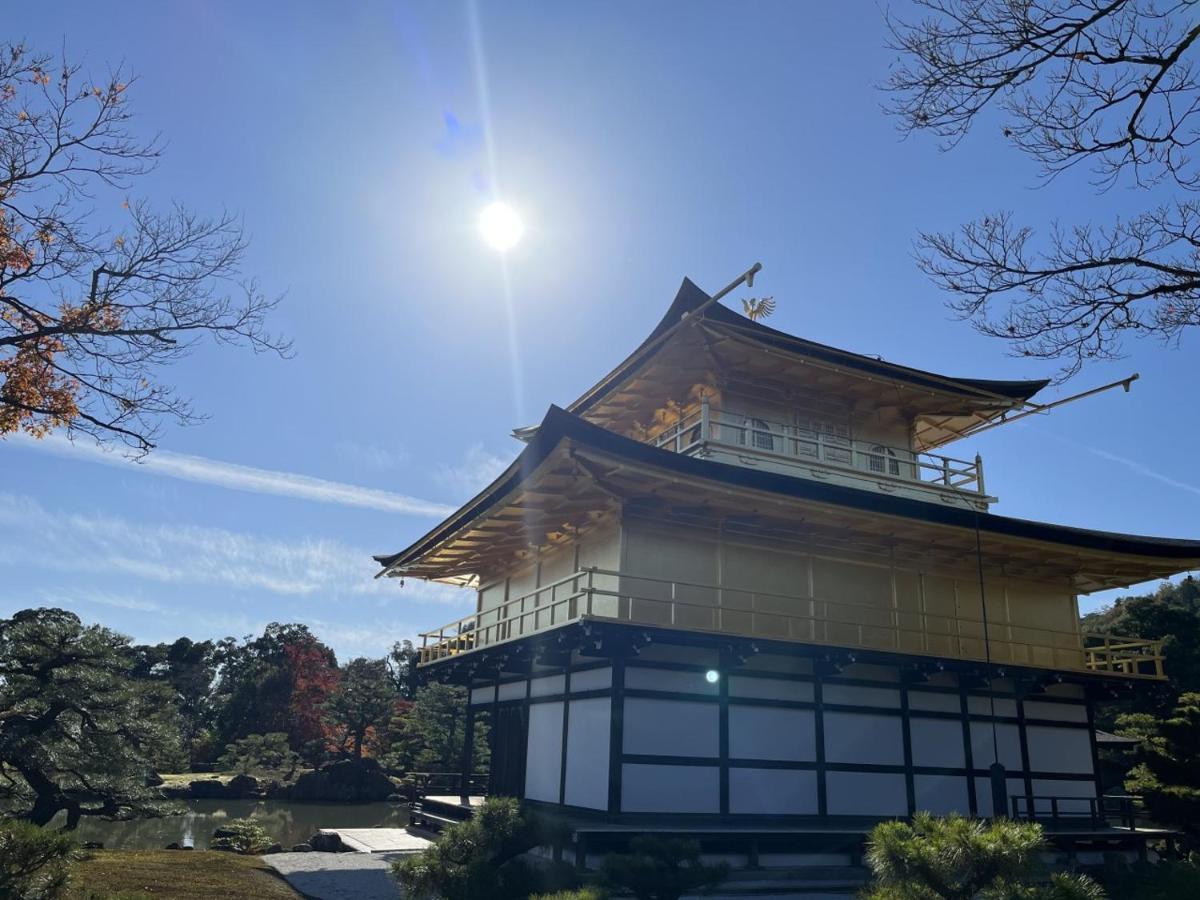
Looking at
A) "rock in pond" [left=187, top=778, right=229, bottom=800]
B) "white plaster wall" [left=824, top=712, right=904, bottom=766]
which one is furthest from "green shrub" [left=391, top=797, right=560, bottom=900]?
"rock in pond" [left=187, top=778, right=229, bottom=800]

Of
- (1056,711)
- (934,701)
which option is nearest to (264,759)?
(934,701)

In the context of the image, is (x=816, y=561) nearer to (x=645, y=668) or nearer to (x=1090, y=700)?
(x=645, y=668)

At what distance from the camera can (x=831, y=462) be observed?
18797 millimetres

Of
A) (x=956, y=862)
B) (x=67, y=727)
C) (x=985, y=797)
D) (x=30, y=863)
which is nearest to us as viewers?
(x=30, y=863)

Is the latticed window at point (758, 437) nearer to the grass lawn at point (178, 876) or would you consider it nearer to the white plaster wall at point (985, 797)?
the white plaster wall at point (985, 797)

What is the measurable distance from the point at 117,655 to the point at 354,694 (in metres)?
24.2

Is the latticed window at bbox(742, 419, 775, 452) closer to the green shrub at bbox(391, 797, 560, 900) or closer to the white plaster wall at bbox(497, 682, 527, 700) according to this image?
the white plaster wall at bbox(497, 682, 527, 700)

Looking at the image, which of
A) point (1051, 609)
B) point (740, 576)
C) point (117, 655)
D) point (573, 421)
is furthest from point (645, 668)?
point (117, 655)

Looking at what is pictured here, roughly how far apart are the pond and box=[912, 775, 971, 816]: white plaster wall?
46.9ft

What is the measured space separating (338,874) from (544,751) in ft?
15.0

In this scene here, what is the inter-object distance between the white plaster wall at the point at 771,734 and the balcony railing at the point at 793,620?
142cm

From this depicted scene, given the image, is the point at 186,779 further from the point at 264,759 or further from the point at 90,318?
the point at 90,318

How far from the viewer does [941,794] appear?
54.0ft

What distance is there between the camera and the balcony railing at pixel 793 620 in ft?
49.7
